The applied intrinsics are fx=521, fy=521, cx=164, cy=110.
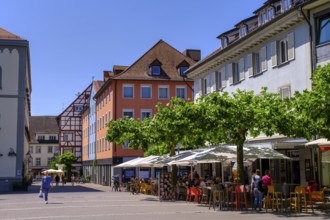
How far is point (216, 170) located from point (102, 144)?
29007 millimetres

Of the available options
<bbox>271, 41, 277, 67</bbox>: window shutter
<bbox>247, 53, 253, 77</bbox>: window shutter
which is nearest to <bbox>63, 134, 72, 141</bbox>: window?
<bbox>247, 53, 253, 77</bbox>: window shutter

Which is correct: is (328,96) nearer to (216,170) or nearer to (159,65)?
(216,170)

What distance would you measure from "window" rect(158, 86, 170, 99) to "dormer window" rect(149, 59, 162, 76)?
172 cm

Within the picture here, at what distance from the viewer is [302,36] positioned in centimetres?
2712

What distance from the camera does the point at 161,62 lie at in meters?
61.6

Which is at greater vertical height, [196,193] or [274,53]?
[274,53]

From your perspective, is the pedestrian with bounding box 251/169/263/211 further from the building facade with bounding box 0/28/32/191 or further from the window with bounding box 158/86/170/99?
the window with bounding box 158/86/170/99

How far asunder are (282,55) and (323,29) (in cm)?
415

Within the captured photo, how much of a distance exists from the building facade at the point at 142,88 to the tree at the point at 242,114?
3624cm

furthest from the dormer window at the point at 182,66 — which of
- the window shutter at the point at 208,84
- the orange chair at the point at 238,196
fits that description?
the orange chair at the point at 238,196

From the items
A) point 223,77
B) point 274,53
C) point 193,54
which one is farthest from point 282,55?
point 193,54

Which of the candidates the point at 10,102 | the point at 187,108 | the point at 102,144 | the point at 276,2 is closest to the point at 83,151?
the point at 102,144

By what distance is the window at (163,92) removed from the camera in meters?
60.1

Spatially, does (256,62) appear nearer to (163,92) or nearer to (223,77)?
(223,77)
